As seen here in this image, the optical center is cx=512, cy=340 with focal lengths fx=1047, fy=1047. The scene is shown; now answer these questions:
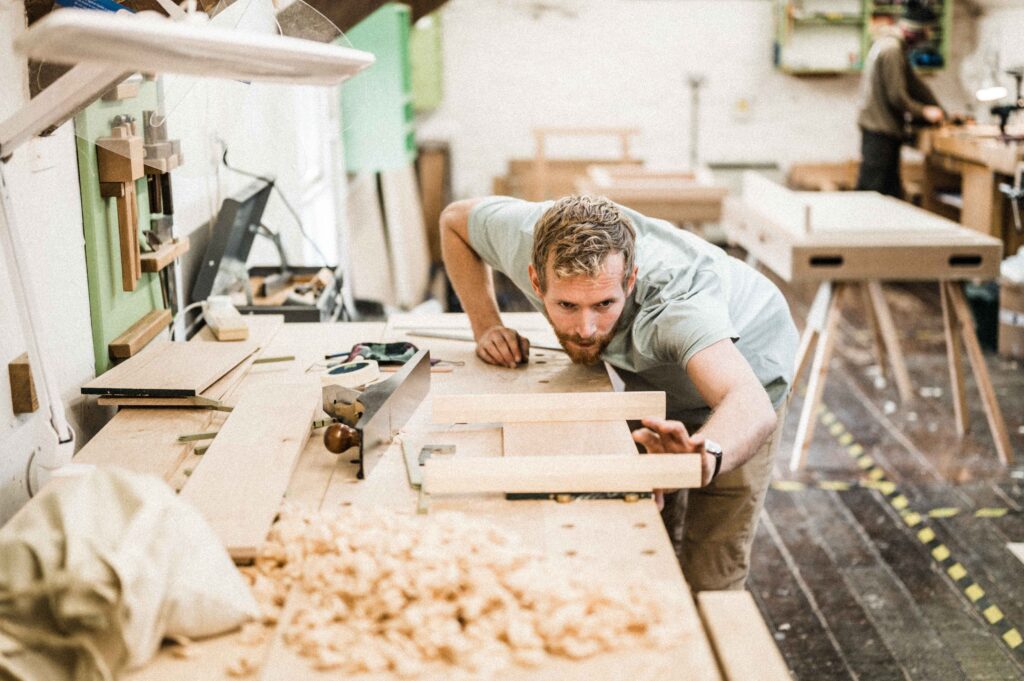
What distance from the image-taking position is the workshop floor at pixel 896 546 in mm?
2744

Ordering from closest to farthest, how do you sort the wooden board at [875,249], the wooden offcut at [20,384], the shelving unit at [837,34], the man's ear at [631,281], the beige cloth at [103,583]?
the beige cloth at [103,583] → the wooden offcut at [20,384] → the man's ear at [631,281] → the wooden board at [875,249] → the shelving unit at [837,34]

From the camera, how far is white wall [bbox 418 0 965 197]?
8016 mm

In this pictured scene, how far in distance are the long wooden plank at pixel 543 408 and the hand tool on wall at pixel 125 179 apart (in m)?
0.78

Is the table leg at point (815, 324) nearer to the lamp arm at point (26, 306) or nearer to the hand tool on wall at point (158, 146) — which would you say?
the hand tool on wall at point (158, 146)

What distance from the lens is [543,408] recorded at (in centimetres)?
190

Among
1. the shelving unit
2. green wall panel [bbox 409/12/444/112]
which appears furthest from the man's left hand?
the shelving unit

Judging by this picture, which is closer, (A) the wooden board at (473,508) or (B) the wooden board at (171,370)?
(A) the wooden board at (473,508)

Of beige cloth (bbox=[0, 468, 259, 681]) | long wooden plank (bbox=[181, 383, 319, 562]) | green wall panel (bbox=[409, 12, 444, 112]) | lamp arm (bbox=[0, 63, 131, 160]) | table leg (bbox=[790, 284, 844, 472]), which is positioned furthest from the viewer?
green wall panel (bbox=[409, 12, 444, 112])

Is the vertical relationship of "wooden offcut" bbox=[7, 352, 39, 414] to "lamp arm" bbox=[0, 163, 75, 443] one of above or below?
below

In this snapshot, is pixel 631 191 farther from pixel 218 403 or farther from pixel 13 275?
pixel 13 275

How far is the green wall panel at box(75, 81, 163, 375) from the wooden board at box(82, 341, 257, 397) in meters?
0.08

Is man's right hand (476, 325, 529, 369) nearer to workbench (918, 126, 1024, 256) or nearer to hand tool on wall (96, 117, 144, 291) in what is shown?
hand tool on wall (96, 117, 144, 291)

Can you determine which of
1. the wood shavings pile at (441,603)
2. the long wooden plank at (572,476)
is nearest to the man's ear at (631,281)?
the long wooden plank at (572,476)

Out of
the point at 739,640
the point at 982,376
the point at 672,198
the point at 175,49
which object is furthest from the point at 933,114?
the point at 175,49
